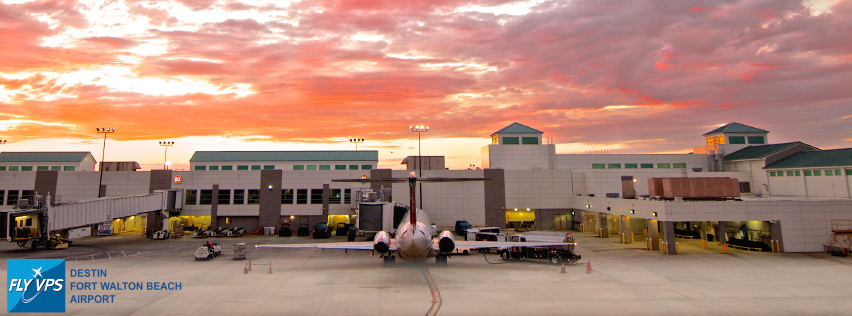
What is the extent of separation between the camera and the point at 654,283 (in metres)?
26.7

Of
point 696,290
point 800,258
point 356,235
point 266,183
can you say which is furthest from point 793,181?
point 266,183

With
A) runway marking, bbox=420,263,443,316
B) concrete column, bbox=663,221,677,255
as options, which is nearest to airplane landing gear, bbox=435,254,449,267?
runway marking, bbox=420,263,443,316

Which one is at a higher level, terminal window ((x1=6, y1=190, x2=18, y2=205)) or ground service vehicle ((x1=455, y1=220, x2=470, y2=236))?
terminal window ((x1=6, y1=190, x2=18, y2=205))

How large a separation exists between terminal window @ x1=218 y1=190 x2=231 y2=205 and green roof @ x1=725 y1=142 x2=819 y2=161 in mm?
87242

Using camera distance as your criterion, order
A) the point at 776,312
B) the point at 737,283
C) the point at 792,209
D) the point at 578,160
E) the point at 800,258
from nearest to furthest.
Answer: the point at 776,312, the point at 737,283, the point at 800,258, the point at 792,209, the point at 578,160

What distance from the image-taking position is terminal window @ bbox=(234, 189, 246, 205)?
6062 centimetres

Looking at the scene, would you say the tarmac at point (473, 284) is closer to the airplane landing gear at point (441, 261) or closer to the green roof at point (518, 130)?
the airplane landing gear at point (441, 261)

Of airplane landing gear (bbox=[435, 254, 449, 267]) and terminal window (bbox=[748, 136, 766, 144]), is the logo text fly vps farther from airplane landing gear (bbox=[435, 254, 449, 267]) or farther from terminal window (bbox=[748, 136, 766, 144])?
terminal window (bbox=[748, 136, 766, 144])

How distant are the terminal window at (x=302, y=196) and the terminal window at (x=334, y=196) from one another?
11.6 ft

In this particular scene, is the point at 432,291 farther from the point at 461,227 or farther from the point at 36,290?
the point at 461,227

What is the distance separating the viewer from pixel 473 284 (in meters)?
26.3

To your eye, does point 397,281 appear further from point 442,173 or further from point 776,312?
point 442,173

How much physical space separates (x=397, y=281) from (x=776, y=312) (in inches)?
801

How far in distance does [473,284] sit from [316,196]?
40416 millimetres
